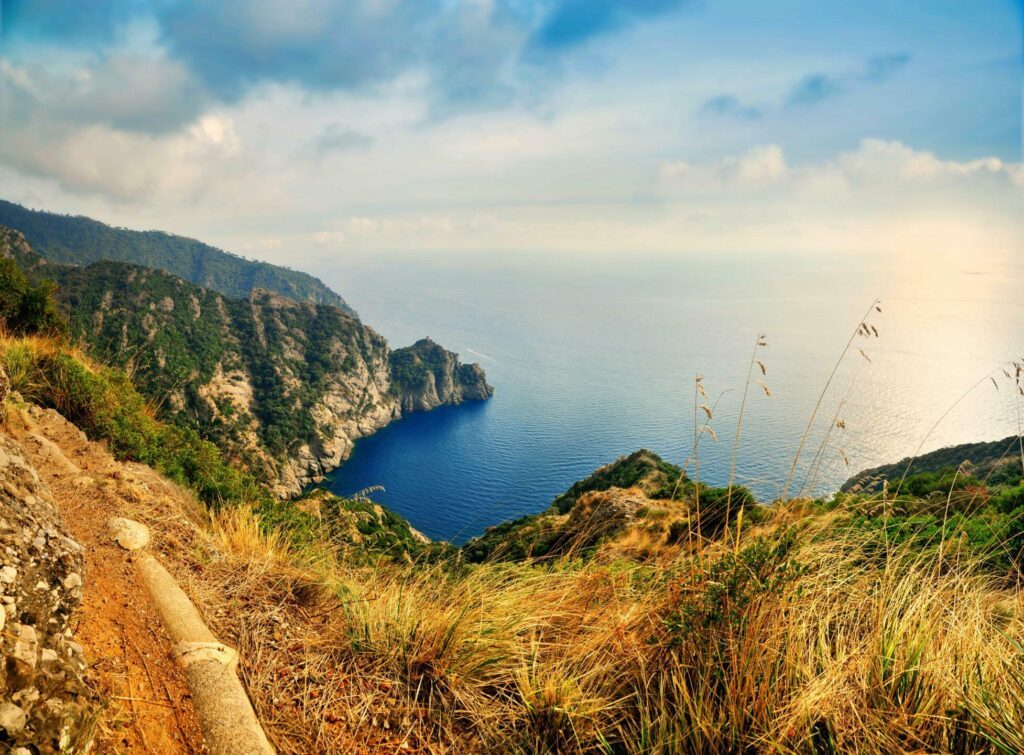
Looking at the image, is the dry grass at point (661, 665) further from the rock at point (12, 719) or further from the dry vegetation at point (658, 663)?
the rock at point (12, 719)

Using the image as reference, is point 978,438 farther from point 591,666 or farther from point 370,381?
point 370,381

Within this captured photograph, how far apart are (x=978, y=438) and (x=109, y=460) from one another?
8182 cm

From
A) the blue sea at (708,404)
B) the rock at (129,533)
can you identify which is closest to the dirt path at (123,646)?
the rock at (129,533)

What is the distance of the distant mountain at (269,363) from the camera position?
74125 mm

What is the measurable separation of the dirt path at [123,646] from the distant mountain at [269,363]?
5936 centimetres

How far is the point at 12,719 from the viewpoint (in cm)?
134

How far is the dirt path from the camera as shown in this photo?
175 cm

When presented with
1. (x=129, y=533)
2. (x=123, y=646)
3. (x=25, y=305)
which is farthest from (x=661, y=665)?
(x=25, y=305)

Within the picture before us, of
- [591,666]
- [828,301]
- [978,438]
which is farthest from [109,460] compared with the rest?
[828,301]

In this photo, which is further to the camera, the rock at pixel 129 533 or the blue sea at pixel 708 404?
the blue sea at pixel 708 404

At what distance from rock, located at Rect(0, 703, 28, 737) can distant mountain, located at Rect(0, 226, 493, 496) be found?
62249mm

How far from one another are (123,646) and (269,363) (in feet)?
339

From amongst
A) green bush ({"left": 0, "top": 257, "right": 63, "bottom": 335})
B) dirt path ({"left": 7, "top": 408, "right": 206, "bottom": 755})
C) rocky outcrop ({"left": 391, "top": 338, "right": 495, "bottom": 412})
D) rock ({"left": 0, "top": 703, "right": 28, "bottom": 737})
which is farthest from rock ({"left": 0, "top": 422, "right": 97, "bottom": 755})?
rocky outcrop ({"left": 391, "top": 338, "right": 495, "bottom": 412})

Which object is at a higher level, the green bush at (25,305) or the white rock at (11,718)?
the green bush at (25,305)
